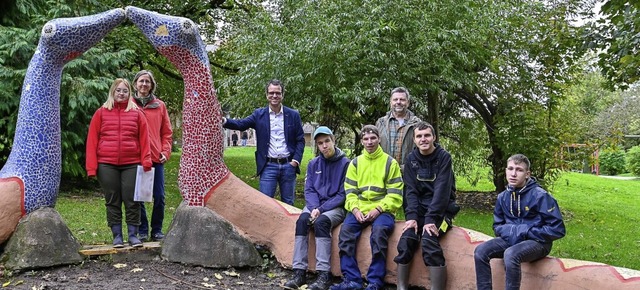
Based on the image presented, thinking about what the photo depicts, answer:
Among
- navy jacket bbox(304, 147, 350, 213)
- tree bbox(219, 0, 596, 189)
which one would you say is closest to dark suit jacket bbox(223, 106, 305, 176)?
navy jacket bbox(304, 147, 350, 213)

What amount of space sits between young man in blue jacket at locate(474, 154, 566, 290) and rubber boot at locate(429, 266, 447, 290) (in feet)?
1.09

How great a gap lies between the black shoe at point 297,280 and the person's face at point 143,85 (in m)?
2.14

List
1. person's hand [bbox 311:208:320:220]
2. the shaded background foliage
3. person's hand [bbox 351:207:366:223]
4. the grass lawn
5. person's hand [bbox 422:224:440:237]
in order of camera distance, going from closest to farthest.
A: person's hand [bbox 422:224:440:237]
person's hand [bbox 351:207:366:223]
person's hand [bbox 311:208:320:220]
the grass lawn
the shaded background foliage

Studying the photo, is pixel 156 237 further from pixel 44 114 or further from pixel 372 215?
pixel 372 215

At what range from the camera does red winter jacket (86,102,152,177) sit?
5098mm

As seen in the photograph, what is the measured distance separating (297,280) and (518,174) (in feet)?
6.39

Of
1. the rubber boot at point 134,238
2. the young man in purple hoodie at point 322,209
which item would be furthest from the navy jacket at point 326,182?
the rubber boot at point 134,238

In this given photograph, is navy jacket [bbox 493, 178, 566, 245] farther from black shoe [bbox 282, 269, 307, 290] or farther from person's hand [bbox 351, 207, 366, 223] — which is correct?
black shoe [bbox 282, 269, 307, 290]

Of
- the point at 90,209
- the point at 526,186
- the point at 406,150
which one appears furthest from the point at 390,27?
the point at 90,209

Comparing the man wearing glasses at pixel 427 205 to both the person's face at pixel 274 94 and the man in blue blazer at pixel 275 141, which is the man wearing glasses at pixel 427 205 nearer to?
the man in blue blazer at pixel 275 141

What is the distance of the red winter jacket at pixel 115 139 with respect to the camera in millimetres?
5098

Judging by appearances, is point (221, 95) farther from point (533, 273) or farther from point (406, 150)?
point (533, 273)

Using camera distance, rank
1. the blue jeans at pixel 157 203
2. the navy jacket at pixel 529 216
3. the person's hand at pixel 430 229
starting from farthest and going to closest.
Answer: the blue jeans at pixel 157 203
the person's hand at pixel 430 229
the navy jacket at pixel 529 216

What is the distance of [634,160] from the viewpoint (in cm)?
2356
